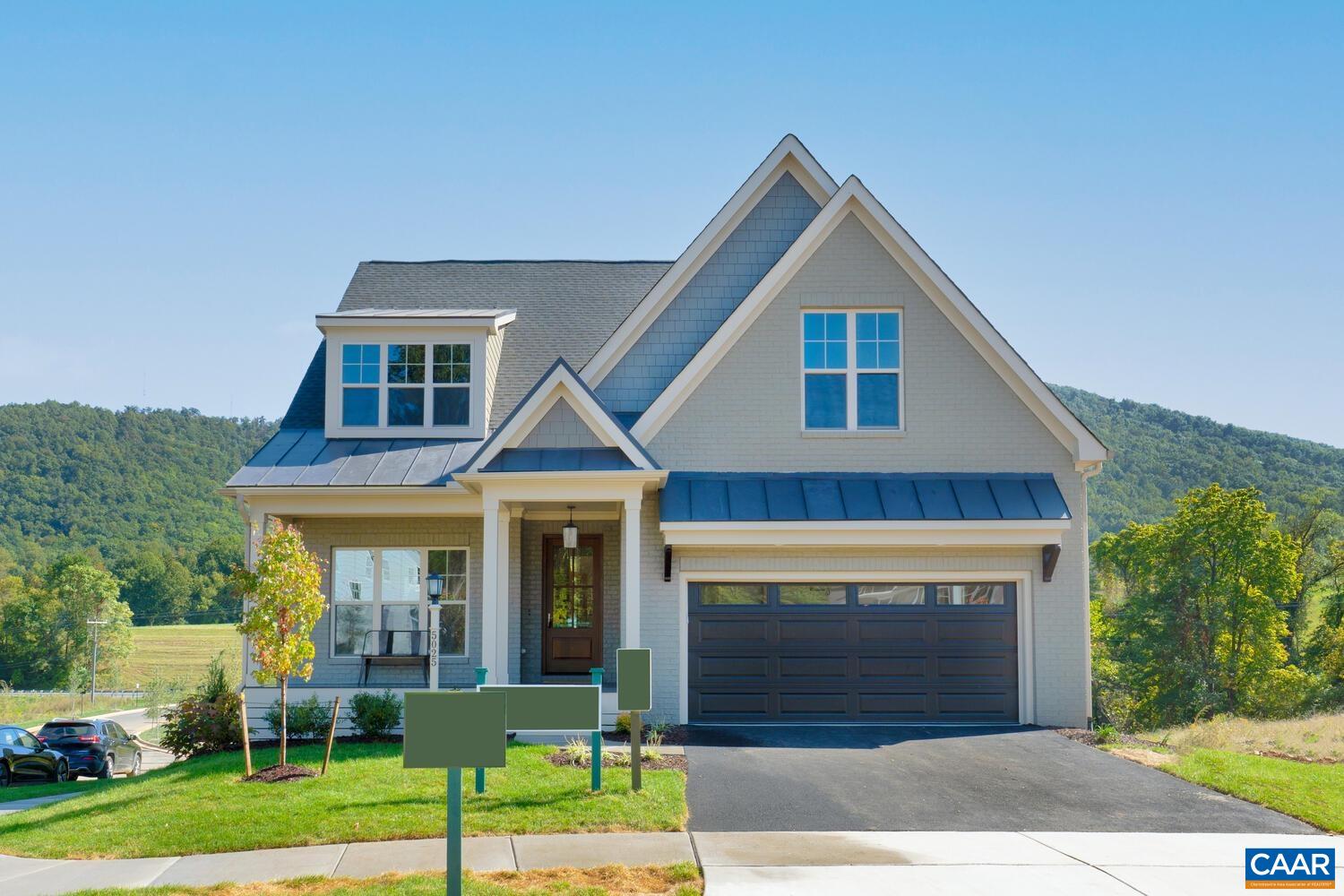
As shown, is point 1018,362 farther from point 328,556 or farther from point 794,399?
point 328,556

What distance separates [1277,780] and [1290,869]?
369 cm

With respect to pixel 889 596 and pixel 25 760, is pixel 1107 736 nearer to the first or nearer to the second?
pixel 889 596

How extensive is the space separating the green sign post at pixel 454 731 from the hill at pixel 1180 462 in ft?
241

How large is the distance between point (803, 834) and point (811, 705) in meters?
6.66

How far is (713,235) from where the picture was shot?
18750mm

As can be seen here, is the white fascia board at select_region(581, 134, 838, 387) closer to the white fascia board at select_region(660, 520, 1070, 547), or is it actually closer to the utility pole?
the white fascia board at select_region(660, 520, 1070, 547)

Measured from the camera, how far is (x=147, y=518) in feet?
308

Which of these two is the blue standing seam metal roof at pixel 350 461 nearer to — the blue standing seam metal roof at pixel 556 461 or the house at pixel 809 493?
the house at pixel 809 493

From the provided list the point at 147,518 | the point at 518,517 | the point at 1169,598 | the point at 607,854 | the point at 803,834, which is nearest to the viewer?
the point at 607,854

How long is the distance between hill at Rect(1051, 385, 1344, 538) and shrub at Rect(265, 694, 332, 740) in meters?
67.9

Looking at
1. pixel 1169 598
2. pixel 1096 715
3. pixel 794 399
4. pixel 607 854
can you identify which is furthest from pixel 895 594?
pixel 1169 598

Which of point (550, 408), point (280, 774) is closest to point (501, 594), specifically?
point (550, 408)

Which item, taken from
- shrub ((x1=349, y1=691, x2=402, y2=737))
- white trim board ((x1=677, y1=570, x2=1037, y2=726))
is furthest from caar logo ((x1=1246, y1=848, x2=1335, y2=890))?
shrub ((x1=349, y1=691, x2=402, y2=737))

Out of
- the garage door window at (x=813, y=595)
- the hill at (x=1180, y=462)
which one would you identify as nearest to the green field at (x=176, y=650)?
the hill at (x=1180, y=462)
